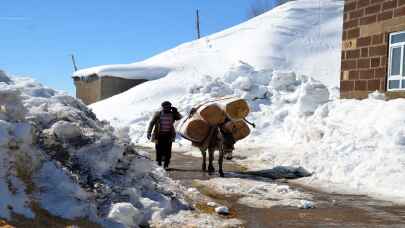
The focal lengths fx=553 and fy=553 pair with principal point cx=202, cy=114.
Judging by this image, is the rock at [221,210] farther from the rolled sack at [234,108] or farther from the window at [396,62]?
the window at [396,62]

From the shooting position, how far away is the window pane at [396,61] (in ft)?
44.9

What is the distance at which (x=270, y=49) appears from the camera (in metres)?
33.4

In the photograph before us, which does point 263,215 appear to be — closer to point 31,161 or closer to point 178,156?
point 31,161

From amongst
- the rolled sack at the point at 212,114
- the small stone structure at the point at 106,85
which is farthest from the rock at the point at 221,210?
the small stone structure at the point at 106,85

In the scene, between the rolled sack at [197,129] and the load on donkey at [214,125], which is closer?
Answer: the load on donkey at [214,125]

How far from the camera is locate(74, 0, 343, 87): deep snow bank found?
30.2 meters

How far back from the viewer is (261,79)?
956 inches

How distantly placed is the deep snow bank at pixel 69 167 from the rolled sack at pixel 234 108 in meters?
2.93

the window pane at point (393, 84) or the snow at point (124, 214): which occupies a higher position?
the window pane at point (393, 84)

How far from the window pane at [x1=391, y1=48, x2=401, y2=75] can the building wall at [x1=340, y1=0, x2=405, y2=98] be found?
184 mm

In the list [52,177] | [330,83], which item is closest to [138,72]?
[330,83]

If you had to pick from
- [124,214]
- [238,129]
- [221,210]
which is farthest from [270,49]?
[124,214]

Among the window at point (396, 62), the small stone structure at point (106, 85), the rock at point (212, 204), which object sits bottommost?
the rock at point (212, 204)

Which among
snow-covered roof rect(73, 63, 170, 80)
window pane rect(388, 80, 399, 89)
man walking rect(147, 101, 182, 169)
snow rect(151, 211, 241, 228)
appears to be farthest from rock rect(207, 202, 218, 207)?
snow-covered roof rect(73, 63, 170, 80)
